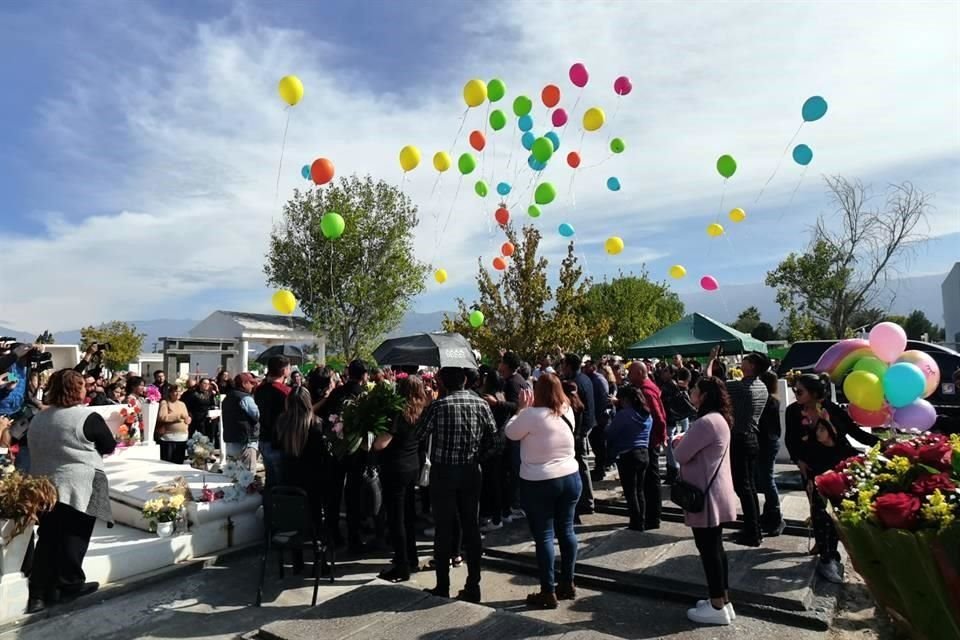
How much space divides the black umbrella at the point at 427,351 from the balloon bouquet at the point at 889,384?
4.39 metres

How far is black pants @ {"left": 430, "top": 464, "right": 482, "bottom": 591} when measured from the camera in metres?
4.60

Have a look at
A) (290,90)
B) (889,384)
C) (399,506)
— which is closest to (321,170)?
(290,90)

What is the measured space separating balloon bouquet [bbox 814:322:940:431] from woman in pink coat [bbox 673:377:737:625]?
84.6 inches

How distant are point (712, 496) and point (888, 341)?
11.8 ft

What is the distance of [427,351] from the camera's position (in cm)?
884

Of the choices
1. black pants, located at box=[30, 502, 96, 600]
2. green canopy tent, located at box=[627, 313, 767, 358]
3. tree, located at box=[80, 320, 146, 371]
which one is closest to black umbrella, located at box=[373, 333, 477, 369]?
black pants, located at box=[30, 502, 96, 600]

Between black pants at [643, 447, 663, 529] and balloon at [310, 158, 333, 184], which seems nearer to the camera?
black pants at [643, 447, 663, 529]

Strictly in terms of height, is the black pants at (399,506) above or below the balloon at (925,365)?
below

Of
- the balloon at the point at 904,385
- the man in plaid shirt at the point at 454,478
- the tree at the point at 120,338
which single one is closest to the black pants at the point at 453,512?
the man in plaid shirt at the point at 454,478

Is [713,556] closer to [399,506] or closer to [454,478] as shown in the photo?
[454,478]

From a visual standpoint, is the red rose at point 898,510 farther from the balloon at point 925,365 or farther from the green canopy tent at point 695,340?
the green canopy tent at point 695,340

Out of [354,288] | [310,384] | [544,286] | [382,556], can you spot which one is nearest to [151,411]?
[310,384]

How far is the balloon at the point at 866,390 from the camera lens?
5656 mm

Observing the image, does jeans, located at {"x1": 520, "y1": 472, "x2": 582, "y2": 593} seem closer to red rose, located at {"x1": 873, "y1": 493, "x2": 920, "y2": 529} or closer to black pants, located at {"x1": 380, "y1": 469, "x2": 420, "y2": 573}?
black pants, located at {"x1": 380, "y1": 469, "x2": 420, "y2": 573}
